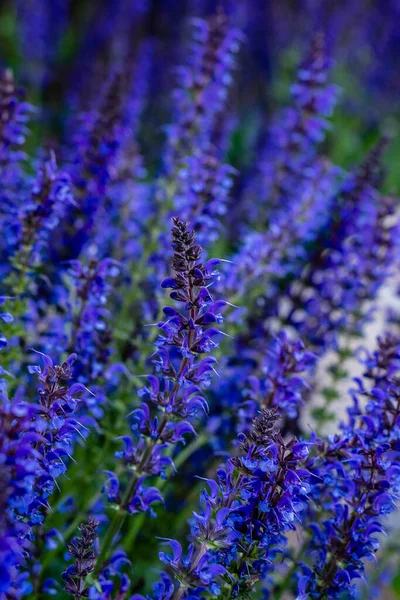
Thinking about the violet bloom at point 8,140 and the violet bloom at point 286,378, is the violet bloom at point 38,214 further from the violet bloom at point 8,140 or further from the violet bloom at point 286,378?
the violet bloom at point 286,378

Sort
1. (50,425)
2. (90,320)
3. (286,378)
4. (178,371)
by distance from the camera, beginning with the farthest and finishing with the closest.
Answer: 1. (90,320)
2. (286,378)
3. (178,371)
4. (50,425)

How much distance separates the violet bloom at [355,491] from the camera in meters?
3.22

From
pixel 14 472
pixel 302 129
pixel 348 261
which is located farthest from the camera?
pixel 302 129

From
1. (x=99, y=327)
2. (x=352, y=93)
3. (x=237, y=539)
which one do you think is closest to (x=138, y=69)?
(x=99, y=327)

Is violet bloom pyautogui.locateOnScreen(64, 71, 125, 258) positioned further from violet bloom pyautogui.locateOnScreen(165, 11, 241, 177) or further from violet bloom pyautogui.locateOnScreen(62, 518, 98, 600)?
violet bloom pyautogui.locateOnScreen(62, 518, 98, 600)

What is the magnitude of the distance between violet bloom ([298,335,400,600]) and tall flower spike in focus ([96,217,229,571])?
28.4 inches

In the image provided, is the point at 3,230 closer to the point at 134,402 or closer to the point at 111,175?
the point at 111,175

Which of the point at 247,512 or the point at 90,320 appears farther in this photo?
the point at 90,320

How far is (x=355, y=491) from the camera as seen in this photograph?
334 centimetres

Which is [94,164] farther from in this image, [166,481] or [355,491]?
[355,491]

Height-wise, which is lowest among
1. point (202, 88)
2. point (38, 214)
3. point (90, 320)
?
point (90, 320)

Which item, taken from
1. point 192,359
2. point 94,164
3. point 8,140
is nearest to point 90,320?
point 192,359

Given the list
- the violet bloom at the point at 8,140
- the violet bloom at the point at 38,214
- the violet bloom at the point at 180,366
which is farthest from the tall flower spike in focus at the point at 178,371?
the violet bloom at the point at 8,140

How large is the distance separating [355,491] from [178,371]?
111 centimetres
